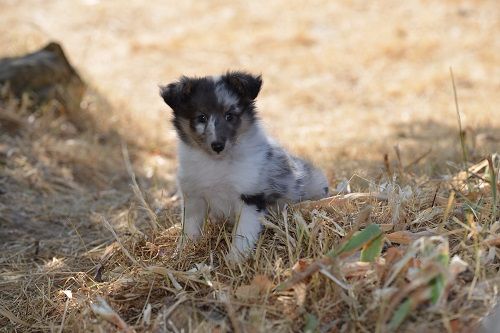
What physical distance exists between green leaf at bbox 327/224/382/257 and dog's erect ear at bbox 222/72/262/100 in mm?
1280

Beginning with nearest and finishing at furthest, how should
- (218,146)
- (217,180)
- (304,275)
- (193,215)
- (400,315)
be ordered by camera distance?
(400,315)
(304,275)
(218,146)
(217,180)
(193,215)

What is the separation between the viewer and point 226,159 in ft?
13.2

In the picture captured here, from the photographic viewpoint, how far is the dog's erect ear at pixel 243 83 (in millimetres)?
4035

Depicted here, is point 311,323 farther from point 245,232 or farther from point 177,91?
point 177,91

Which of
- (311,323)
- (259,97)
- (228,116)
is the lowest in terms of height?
(259,97)

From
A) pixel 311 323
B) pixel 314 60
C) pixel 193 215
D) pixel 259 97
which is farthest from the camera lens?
pixel 314 60

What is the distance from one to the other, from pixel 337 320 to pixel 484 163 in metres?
2.26

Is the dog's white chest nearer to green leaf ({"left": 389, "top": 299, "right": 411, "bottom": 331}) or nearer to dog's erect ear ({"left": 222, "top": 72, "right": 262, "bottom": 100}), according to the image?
dog's erect ear ({"left": 222, "top": 72, "right": 262, "bottom": 100})

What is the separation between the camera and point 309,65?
11078 millimetres

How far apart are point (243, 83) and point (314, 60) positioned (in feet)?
24.3

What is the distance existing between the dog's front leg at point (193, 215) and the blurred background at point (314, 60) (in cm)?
224

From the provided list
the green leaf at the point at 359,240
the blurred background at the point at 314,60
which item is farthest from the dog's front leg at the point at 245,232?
the blurred background at the point at 314,60

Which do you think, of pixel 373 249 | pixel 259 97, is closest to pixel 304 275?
pixel 373 249

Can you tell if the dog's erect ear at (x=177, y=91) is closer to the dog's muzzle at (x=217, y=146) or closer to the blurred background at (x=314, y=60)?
the dog's muzzle at (x=217, y=146)
